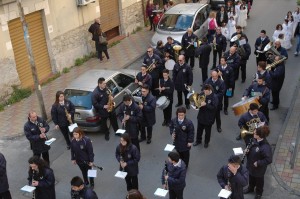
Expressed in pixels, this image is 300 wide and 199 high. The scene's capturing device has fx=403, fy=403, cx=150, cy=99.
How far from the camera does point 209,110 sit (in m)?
9.56

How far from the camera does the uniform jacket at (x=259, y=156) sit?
7.46 metres

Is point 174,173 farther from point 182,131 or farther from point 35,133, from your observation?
point 35,133

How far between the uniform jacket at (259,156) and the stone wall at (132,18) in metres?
12.6

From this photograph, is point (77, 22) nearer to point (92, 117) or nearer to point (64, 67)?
point (64, 67)

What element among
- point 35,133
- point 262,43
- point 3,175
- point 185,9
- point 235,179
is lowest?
point 3,175

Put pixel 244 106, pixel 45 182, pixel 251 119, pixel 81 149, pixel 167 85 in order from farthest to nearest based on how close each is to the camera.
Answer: pixel 167 85 → pixel 244 106 → pixel 251 119 → pixel 81 149 → pixel 45 182

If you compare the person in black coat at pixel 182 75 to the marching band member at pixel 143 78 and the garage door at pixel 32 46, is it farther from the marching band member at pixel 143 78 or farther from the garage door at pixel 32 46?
the garage door at pixel 32 46

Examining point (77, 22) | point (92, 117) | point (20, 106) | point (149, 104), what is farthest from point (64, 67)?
point (149, 104)

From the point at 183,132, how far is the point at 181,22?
28.4 feet

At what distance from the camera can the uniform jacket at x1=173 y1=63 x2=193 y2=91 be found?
1141cm

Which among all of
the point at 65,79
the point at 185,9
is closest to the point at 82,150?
the point at 65,79

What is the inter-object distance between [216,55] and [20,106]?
7.06 m

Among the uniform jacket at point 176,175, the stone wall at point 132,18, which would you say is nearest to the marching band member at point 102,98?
the uniform jacket at point 176,175

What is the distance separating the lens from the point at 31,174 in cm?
729
